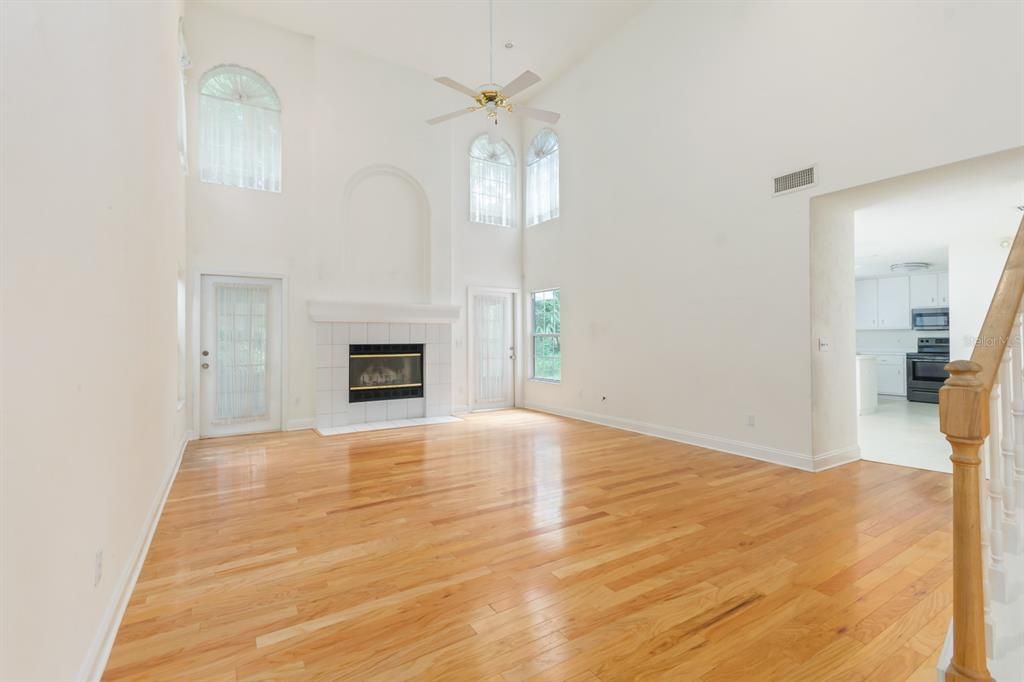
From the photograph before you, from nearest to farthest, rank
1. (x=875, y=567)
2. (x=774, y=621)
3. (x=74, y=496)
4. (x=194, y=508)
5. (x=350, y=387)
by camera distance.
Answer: (x=74, y=496)
(x=774, y=621)
(x=875, y=567)
(x=194, y=508)
(x=350, y=387)

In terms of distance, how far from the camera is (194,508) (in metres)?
3.36

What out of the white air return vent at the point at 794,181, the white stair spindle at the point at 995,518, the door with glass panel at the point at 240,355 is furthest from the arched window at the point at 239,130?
the white stair spindle at the point at 995,518

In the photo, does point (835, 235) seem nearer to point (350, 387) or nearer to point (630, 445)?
point (630, 445)

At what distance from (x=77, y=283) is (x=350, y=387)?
17.1 ft

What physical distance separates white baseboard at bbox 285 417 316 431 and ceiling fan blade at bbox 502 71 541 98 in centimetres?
470

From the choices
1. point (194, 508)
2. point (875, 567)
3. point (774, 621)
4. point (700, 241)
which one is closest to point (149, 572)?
point (194, 508)

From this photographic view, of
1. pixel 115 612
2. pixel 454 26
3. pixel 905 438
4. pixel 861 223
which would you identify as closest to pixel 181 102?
pixel 454 26

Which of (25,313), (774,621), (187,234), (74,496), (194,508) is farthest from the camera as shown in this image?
(187,234)

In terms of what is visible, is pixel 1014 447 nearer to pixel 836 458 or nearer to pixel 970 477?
pixel 970 477

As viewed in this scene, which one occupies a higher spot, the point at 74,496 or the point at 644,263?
the point at 644,263

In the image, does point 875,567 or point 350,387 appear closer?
point 875,567

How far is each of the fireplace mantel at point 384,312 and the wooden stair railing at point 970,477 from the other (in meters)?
6.13

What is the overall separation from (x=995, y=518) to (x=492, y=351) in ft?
22.5

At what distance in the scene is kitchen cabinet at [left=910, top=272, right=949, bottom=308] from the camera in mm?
8648
